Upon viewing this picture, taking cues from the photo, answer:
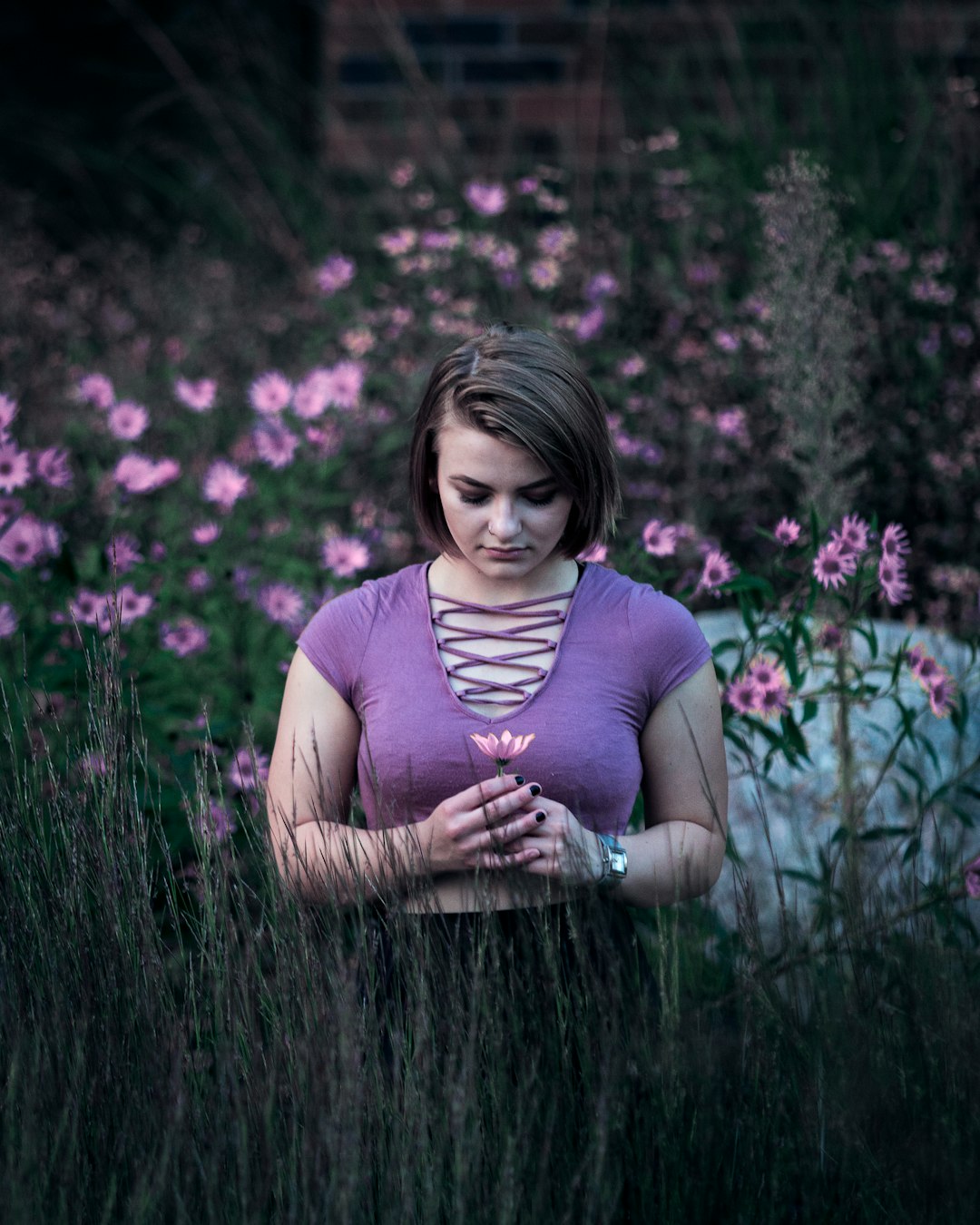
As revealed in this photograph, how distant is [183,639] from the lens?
9.69ft

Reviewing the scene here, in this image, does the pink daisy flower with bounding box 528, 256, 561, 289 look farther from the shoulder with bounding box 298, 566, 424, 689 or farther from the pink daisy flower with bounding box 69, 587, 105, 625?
the shoulder with bounding box 298, 566, 424, 689

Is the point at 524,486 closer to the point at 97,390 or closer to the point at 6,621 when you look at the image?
the point at 6,621

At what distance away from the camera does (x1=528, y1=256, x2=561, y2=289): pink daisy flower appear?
13.9ft

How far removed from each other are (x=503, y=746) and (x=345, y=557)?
1.38m

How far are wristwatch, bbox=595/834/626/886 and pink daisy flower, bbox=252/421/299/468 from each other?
5.88 feet

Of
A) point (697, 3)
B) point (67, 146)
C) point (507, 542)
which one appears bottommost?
point (507, 542)

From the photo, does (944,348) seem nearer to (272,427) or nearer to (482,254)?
(482,254)

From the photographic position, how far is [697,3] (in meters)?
6.28

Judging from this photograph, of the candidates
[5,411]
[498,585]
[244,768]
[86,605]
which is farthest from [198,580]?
[498,585]

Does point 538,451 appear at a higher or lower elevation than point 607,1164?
higher

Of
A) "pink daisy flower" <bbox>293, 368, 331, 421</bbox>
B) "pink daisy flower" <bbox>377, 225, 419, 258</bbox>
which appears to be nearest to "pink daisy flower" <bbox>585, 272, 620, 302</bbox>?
"pink daisy flower" <bbox>377, 225, 419, 258</bbox>

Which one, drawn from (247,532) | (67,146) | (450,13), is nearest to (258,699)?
(247,532)

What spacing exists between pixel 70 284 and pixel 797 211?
365cm

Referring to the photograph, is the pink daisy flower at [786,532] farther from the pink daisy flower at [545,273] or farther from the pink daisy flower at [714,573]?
the pink daisy flower at [545,273]
